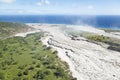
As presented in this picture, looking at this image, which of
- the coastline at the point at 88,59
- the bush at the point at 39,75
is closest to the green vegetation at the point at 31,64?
the bush at the point at 39,75

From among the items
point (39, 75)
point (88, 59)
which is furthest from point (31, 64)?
point (88, 59)

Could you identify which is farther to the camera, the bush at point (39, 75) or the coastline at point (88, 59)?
the coastline at point (88, 59)

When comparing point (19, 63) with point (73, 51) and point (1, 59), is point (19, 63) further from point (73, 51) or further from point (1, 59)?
point (73, 51)

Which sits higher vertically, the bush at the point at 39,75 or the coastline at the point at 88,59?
the bush at the point at 39,75

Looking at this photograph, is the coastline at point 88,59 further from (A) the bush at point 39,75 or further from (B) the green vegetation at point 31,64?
(A) the bush at point 39,75

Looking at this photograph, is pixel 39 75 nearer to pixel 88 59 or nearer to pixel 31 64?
pixel 31 64

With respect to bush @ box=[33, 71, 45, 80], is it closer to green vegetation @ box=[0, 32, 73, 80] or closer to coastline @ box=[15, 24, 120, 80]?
green vegetation @ box=[0, 32, 73, 80]

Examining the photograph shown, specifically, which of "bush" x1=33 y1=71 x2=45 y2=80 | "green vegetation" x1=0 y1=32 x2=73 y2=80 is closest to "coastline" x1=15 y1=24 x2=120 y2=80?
"green vegetation" x1=0 y1=32 x2=73 y2=80

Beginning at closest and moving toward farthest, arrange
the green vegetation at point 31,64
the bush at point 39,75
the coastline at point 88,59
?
the bush at point 39,75
the green vegetation at point 31,64
the coastline at point 88,59
